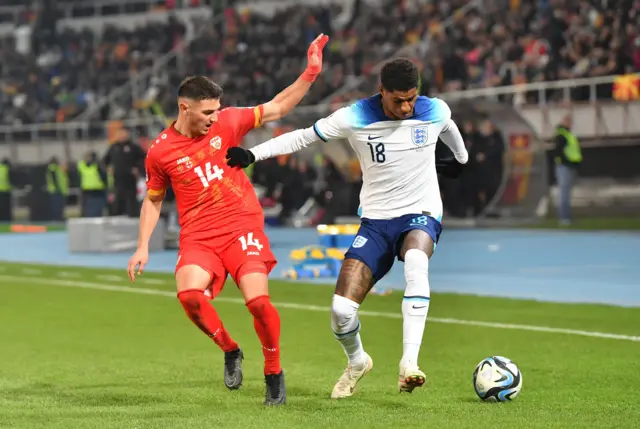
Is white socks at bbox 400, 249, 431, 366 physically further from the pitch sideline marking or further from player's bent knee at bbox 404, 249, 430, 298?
the pitch sideline marking

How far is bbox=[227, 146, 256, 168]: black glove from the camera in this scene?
308 inches

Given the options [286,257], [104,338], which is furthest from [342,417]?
[286,257]

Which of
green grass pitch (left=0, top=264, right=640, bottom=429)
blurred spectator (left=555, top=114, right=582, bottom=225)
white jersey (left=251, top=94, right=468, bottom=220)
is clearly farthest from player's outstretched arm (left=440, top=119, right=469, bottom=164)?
blurred spectator (left=555, top=114, right=582, bottom=225)

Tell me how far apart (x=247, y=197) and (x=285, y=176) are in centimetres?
2353

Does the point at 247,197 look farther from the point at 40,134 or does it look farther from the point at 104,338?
the point at 40,134

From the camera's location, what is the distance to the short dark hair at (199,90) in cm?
815

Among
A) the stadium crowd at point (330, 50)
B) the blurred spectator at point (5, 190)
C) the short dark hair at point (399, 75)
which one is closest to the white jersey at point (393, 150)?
the short dark hair at point (399, 75)

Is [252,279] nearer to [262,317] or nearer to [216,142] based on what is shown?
[262,317]

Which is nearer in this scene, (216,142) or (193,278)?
(193,278)

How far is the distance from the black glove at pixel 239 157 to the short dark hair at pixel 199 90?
50cm

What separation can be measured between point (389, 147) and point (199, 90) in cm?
126

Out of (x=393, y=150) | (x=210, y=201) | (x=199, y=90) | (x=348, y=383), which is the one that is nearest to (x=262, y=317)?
(x=348, y=383)

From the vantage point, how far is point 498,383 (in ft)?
26.0

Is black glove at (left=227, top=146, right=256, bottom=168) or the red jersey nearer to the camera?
black glove at (left=227, top=146, right=256, bottom=168)
